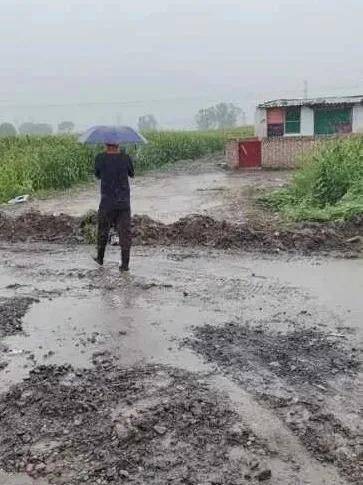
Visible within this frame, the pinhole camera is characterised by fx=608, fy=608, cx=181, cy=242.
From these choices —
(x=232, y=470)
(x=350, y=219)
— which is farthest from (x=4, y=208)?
(x=232, y=470)

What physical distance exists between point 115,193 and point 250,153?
18638mm

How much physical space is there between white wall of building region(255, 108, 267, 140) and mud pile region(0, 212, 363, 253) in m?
20.7

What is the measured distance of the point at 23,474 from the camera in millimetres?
3764

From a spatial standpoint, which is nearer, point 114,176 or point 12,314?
point 12,314

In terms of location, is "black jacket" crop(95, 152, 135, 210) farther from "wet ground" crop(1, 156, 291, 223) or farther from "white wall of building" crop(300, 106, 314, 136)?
A: "white wall of building" crop(300, 106, 314, 136)

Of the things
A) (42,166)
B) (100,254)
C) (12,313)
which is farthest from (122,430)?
(42,166)

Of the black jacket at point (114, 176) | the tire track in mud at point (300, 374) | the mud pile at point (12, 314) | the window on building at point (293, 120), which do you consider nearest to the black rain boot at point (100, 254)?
the black jacket at point (114, 176)

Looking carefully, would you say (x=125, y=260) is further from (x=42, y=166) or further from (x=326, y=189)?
(x=42, y=166)

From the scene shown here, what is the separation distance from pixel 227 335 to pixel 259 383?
1.27 metres

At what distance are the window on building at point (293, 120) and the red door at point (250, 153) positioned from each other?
552cm

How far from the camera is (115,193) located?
8.66 meters

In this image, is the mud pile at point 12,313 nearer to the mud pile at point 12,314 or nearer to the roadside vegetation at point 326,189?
the mud pile at point 12,314

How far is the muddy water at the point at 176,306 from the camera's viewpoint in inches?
184

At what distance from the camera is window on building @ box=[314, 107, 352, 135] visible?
102 feet
